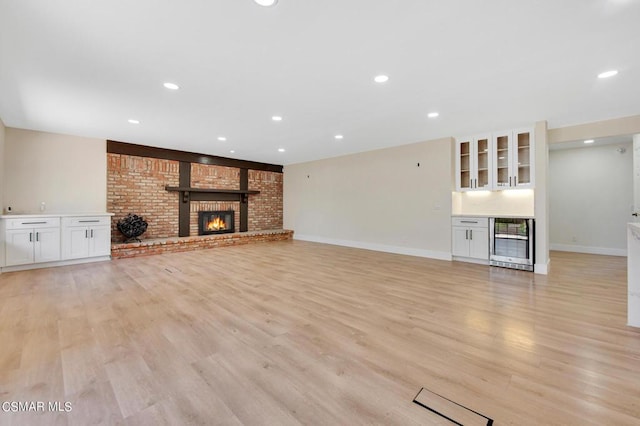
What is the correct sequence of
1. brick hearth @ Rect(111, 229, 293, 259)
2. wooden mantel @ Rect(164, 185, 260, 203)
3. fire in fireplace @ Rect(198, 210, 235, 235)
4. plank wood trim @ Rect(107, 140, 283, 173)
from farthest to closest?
fire in fireplace @ Rect(198, 210, 235, 235), wooden mantel @ Rect(164, 185, 260, 203), plank wood trim @ Rect(107, 140, 283, 173), brick hearth @ Rect(111, 229, 293, 259)

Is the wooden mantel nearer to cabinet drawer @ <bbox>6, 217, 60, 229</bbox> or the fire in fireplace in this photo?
the fire in fireplace

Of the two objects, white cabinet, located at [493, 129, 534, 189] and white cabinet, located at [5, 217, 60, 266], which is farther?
white cabinet, located at [493, 129, 534, 189]

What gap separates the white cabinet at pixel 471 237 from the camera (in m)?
5.11

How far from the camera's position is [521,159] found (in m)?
4.89

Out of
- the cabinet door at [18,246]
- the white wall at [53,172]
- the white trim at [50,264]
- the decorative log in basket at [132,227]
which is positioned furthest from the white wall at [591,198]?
the cabinet door at [18,246]

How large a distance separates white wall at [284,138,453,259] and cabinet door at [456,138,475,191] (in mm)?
235

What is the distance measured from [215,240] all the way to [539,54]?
707 centimetres

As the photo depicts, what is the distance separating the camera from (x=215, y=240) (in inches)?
281

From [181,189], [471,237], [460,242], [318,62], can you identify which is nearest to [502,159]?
[471,237]

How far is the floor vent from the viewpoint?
1.36 metres

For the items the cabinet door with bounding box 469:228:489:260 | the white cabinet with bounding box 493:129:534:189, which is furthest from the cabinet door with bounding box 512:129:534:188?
the cabinet door with bounding box 469:228:489:260

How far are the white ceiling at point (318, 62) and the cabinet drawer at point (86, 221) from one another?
5.73 ft

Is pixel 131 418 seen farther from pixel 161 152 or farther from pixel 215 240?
pixel 161 152

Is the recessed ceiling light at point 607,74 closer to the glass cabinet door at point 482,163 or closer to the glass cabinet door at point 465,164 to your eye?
the glass cabinet door at point 482,163
